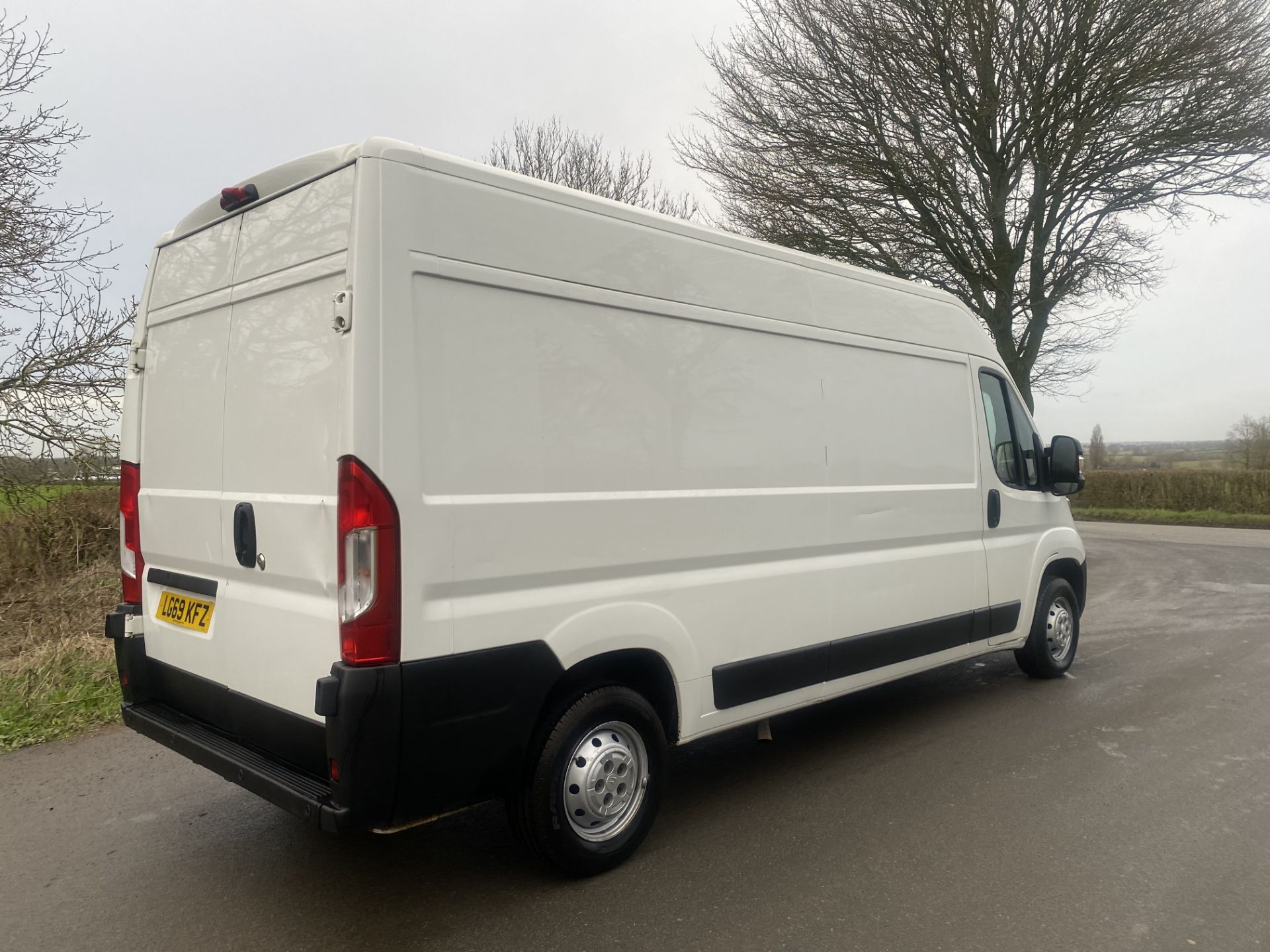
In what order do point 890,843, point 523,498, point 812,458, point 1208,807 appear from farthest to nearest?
point 812,458 < point 1208,807 < point 890,843 < point 523,498

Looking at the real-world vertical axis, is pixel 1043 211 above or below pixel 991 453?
above

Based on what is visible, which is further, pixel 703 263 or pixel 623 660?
pixel 703 263

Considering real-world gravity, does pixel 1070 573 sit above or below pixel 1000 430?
below

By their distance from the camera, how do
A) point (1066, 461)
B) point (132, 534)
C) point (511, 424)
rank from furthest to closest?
point (1066, 461)
point (132, 534)
point (511, 424)

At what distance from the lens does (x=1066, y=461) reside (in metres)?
5.77

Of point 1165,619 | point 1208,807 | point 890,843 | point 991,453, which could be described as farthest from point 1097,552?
point 890,843

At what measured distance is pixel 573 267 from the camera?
11.1 feet

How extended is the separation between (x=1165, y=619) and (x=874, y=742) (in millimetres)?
5350

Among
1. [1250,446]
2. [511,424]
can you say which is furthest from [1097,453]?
[511,424]

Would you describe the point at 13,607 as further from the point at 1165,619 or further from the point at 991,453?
the point at 1165,619

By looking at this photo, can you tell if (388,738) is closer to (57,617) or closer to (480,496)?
(480,496)

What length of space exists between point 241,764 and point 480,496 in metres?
1.26

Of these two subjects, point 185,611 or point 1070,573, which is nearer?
point 185,611

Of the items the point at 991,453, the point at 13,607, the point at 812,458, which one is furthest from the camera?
the point at 13,607
